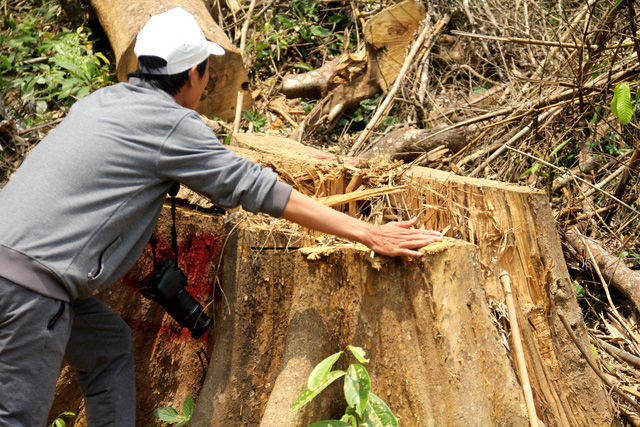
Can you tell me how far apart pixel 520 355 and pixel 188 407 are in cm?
158

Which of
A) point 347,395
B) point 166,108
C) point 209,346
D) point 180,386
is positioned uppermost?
point 166,108

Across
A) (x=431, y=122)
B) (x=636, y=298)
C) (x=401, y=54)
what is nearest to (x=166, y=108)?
(x=636, y=298)

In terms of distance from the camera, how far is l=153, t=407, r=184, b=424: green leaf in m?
2.78

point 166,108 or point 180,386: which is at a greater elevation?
point 166,108

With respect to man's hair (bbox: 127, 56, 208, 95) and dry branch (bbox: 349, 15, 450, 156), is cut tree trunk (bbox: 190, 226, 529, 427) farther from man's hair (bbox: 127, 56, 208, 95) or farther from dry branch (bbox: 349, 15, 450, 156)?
dry branch (bbox: 349, 15, 450, 156)

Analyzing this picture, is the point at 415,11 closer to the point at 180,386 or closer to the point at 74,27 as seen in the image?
the point at 74,27

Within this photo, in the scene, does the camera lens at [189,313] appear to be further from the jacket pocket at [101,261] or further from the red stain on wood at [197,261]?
the jacket pocket at [101,261]

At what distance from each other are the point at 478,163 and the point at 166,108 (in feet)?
9.69

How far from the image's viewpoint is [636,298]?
3357 mm

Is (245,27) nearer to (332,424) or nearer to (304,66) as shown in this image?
(304,66)

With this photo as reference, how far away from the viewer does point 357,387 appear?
2.14 m

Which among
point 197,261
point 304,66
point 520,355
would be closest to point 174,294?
point 197,261


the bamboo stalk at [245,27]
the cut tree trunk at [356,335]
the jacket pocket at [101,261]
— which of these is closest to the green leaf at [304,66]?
the bamboo stalk at [245,27]

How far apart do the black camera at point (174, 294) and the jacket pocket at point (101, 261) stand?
41 cm
